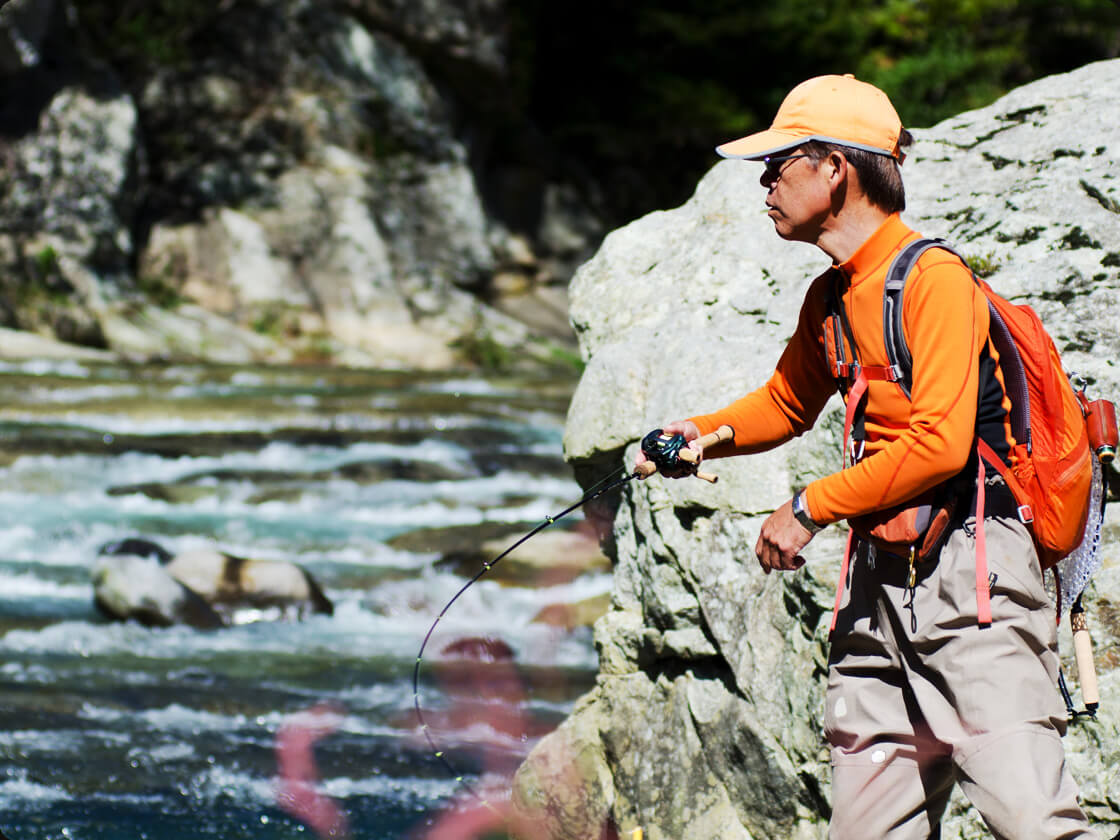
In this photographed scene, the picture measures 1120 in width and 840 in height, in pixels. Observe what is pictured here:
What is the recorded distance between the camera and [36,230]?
16875mm

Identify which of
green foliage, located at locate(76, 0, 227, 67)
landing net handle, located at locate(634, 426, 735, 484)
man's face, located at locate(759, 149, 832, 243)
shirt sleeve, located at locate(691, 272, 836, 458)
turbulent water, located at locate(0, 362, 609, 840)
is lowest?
turbulent water, located at locate(0, 362, 609, 840)

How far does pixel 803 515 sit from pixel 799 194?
63 cm

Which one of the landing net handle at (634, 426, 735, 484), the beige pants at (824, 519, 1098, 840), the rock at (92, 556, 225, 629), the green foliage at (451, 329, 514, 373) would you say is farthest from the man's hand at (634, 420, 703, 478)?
the green foliage at (451, 329, 514, 373)

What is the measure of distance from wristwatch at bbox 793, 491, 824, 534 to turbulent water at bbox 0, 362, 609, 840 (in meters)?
2.88

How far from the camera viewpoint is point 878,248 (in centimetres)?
236

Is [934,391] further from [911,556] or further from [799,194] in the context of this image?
[799,194]

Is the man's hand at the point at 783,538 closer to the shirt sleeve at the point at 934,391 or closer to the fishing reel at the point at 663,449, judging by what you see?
the shirt sleeve at the point at 934,391

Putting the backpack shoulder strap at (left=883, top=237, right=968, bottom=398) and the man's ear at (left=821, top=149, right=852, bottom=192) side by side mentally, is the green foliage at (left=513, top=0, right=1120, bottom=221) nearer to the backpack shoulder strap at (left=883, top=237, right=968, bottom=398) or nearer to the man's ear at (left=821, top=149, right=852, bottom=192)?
the man's ear at (left=821, top=149, right=852, bottom=192)

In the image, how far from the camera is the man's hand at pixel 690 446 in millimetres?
2605

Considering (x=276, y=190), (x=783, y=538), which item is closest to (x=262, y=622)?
(x=783, y=538)

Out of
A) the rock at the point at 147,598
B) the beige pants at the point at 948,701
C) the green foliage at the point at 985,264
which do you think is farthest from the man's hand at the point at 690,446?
the rock at the point at 147,598

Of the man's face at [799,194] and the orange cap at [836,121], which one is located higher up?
the orange cap at [836,121]

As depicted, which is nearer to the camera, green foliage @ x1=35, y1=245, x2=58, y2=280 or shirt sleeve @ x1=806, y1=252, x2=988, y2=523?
shirt sleeve @ x1=806, y1=252, x2=988, y2=523

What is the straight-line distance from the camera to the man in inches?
85.1
